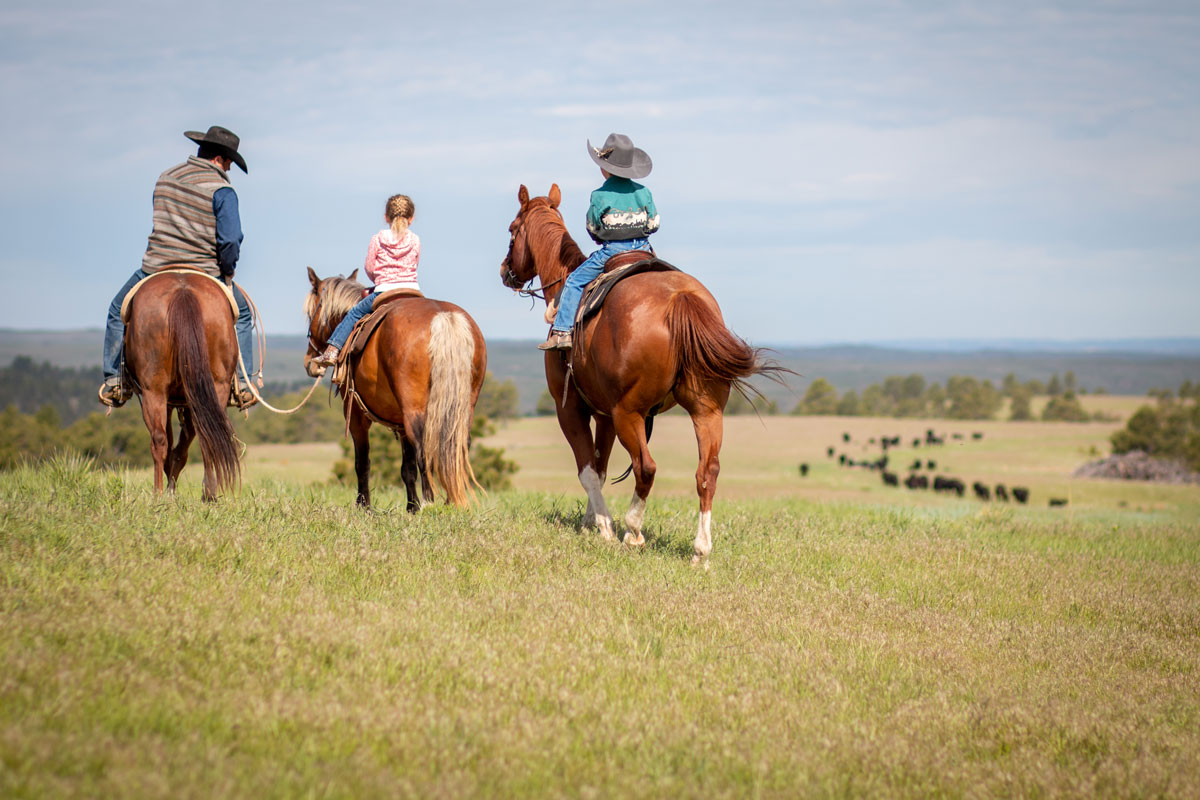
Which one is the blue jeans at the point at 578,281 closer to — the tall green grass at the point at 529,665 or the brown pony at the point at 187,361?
the tall green grass at the point at 529,665

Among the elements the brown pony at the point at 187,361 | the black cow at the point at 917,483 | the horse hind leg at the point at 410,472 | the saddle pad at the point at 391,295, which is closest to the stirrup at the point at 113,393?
the brown pony at the point at 187,361

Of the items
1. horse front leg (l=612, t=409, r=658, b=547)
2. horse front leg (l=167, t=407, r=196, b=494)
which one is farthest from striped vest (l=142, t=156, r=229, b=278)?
horse front leg (l=612, t=409, r=658, b=547)

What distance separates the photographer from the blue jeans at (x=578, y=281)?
8812 millimetres

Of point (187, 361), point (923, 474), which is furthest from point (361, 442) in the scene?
point (923, 474)

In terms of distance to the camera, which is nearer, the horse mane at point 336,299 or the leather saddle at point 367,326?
the leather saddle at point 367,326

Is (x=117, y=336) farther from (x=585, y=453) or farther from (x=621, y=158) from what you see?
(x=621, y=158)

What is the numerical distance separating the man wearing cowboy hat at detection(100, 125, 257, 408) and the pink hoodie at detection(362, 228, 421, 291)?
4.44 ft

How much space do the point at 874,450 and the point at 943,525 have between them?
212 ft

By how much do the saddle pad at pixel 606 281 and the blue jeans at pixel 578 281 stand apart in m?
0.14

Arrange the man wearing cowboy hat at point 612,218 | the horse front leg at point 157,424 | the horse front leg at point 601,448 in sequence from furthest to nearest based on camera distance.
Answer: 1. the horse front leg at point 601,448
2. the horse front leg at point 157,424
3. the man wearing cowboy hat at point 612,218

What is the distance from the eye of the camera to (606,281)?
839 centimetres

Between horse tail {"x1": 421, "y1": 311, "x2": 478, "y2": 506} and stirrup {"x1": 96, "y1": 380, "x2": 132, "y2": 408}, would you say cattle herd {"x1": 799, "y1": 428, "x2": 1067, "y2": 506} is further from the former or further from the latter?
stirrup {"x1": 96, "y1": 380, "x2": 132, "y2": 408}

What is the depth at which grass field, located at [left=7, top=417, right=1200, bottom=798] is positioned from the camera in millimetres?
4016

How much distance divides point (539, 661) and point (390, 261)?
20.7ft
